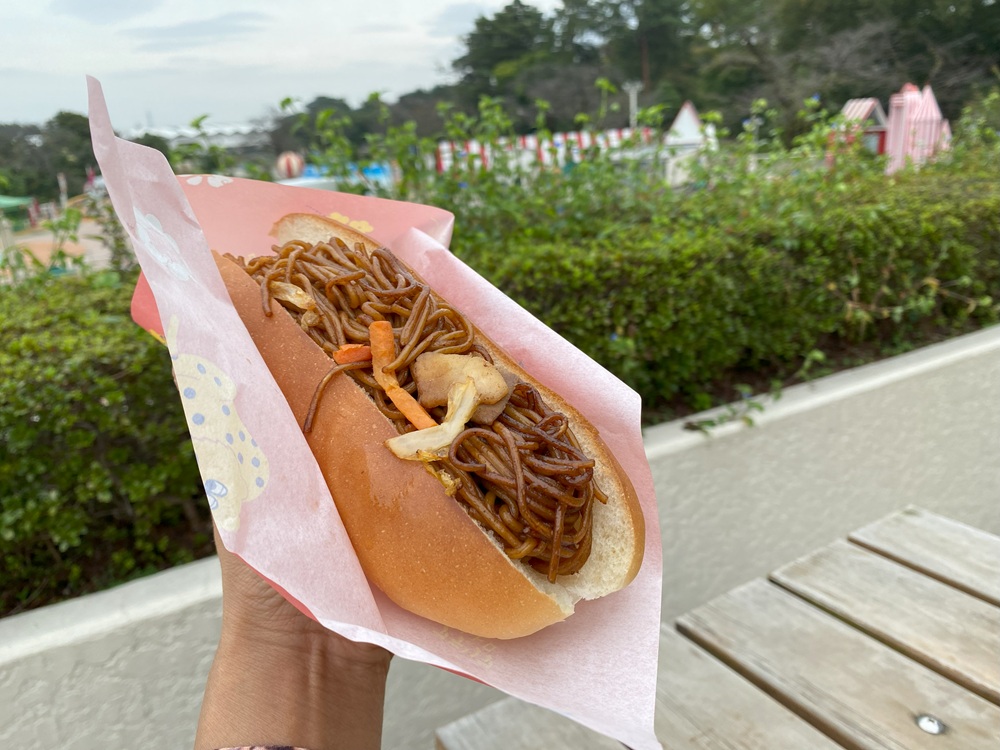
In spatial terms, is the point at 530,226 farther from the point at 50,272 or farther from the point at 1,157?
the point at 1,157

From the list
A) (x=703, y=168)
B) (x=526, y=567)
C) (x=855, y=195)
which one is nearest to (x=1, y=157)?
(x=526, y=567)

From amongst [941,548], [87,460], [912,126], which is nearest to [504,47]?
[912,126]

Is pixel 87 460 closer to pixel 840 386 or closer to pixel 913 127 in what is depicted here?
Answer: pixel 840 386

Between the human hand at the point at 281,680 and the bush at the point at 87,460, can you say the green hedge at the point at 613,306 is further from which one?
the human hand at the point at 281,680

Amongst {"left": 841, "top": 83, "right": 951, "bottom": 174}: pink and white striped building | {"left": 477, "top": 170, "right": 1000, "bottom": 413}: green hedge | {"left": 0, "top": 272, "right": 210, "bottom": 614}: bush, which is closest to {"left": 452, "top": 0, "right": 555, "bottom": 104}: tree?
{"left": 841, "top": 83, "right": 951, "bottom": 174}: pink and white striped building

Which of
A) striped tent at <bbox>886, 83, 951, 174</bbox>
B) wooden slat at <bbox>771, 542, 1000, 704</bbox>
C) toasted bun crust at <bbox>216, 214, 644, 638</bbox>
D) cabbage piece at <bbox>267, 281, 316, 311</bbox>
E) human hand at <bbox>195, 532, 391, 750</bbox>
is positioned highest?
striped tent at <bbox>886, 83, 951, 174</bbox>

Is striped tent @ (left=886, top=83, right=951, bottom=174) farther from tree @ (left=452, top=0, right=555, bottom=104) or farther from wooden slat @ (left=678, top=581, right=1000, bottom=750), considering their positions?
wooden slat @ (left=678, top=581, right=1000, bottom=750)

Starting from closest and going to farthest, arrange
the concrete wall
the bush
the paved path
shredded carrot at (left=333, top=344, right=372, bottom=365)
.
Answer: shredded carrot at (left=333, top=344, right=372, bottom=365), the concrete wall, the bush, the paved path
